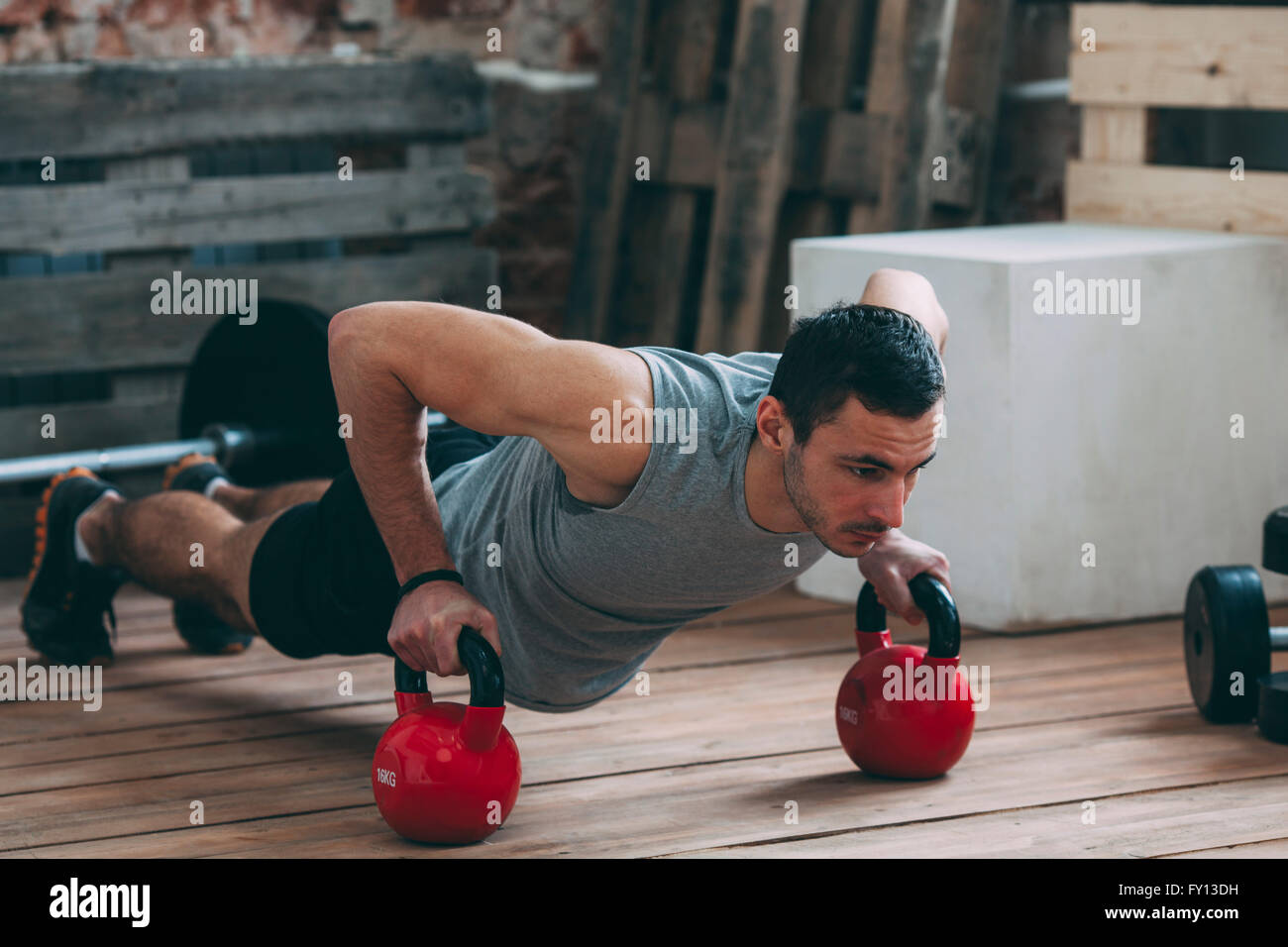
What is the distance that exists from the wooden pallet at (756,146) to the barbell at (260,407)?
82cm

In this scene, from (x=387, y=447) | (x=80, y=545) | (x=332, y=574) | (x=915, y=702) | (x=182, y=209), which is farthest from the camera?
(x=182, y=209)

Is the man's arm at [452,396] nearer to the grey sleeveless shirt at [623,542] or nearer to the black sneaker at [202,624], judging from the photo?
the grey sleeveless shirt at [623,542]

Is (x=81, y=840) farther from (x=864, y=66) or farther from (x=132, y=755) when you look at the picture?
(x=864, y=66)

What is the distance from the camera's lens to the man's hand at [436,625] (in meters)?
1.94

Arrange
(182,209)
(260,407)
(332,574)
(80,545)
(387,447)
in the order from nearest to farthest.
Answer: (387,447) < (332,574) < (80,545) < (260,407) < (182,209)

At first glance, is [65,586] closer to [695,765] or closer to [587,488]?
[695,765]

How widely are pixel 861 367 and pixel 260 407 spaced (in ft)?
5.80

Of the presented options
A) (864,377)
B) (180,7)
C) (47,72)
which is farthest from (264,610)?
(180,7)

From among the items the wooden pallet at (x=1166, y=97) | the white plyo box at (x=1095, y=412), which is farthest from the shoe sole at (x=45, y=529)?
the wooden pallet at (x=1166, y=97)

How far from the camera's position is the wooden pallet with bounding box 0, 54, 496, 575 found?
11.3ft

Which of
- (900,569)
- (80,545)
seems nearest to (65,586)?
(80,545)

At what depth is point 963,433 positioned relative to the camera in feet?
9.82

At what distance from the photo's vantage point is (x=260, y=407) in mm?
3324

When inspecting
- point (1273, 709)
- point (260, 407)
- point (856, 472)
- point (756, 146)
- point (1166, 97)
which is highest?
point (1166, 97)
